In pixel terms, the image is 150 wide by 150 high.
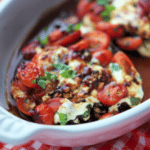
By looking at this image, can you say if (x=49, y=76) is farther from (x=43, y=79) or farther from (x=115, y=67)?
(x=115, y=67)

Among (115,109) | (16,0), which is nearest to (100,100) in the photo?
(115,109)

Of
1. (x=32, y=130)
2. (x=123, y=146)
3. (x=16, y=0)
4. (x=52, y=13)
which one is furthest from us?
(x=52, y=13)

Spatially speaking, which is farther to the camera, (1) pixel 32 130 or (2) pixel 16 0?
(2) pixel 16 0

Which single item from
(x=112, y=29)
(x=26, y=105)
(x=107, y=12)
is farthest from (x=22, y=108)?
(x=107, y=12)

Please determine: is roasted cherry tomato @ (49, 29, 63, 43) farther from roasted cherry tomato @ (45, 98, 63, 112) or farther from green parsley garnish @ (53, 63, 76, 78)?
roasted cherry tomato @ (45, 98, 63, 112)

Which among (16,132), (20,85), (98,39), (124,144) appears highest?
(16,132)

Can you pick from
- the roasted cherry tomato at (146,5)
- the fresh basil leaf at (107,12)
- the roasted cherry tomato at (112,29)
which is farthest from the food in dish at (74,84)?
the roasted cherry tomato at (146,5)

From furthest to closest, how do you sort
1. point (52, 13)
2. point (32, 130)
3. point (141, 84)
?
point (52, 13), point (141, 84), point (32, 130)

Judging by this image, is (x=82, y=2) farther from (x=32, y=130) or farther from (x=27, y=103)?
(x=32, y=130)
